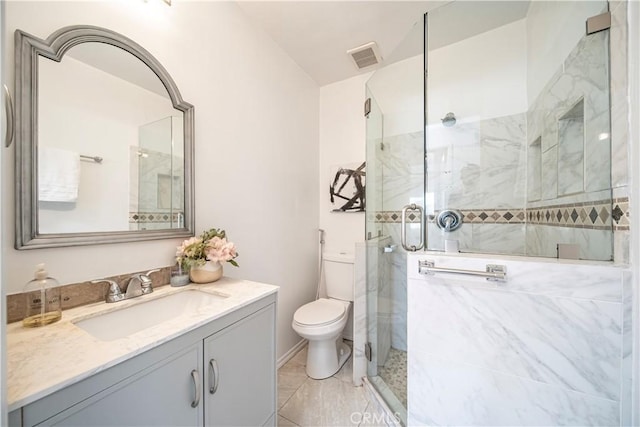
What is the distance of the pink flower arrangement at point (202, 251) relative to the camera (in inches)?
45.0

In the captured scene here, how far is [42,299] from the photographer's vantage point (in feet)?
2.61

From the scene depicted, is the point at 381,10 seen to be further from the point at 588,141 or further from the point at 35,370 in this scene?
the point at 35,370

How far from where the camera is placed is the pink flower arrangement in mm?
1144

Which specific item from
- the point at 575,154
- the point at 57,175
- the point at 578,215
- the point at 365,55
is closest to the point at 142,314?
the point at 57,175

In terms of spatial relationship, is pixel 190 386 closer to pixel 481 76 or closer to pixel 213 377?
pixel 213 377

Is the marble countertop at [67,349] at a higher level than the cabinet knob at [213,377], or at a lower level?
higher

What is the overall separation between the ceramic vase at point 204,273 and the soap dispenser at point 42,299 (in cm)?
46

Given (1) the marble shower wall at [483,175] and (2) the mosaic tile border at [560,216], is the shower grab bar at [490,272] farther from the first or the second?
(1) the marble shower wall at [483,175]

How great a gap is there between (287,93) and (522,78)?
5.75 feet

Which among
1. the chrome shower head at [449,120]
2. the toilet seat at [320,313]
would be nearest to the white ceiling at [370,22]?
the chrome shower head at [449,120]

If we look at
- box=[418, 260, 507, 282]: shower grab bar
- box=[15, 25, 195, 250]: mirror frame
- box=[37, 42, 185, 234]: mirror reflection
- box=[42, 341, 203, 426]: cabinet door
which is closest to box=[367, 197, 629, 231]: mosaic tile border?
box=[418, 260, 507, 282]: shower grab bar

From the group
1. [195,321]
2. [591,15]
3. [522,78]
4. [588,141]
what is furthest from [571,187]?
[195,321]

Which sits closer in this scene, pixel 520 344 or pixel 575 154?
pixel 520 344

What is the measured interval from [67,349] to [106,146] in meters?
0.78
